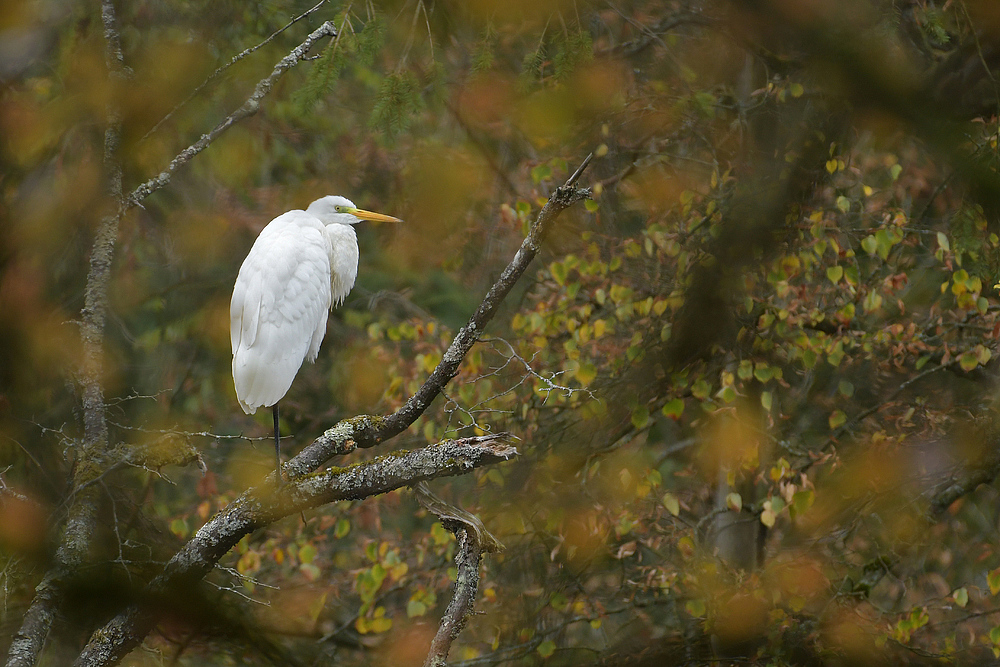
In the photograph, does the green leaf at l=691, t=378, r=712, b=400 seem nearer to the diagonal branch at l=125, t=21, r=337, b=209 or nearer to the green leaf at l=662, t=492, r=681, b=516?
the green leaf at l=662, t=492, r=681, b=516

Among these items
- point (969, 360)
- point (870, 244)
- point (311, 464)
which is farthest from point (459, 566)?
point (969, 360)

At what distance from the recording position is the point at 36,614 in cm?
222

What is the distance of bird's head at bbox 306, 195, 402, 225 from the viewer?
348cm

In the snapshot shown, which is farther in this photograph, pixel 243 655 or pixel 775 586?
pixel 775 586

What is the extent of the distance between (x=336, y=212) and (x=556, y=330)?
45.0 inches

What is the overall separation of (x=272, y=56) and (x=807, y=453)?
2954mm

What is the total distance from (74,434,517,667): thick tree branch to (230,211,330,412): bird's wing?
0.63 m

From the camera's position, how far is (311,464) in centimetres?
246

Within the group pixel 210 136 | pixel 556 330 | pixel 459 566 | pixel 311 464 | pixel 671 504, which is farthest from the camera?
pixel 556 330

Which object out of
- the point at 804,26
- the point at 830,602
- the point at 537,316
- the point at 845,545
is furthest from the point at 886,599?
the point at 804,26

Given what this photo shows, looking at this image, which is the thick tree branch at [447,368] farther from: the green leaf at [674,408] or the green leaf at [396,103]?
the green leaf at [674,408]

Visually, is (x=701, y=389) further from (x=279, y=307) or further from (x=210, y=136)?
(x=210, y=136)

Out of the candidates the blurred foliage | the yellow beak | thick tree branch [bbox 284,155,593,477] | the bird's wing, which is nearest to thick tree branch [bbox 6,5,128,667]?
the blurred foliage

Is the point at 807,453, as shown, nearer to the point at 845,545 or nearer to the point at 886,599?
the point at 845,545
